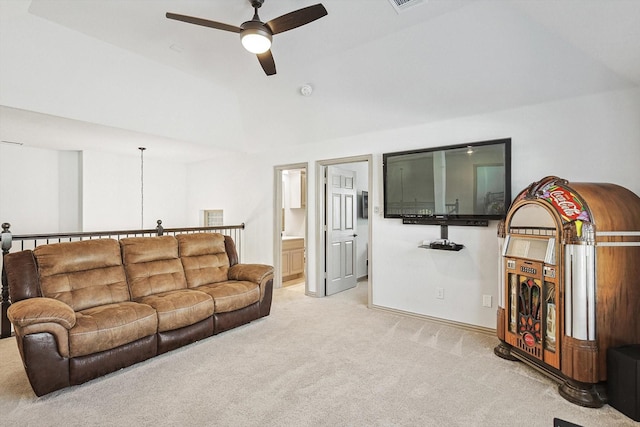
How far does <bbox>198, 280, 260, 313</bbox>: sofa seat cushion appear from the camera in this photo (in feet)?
11.2

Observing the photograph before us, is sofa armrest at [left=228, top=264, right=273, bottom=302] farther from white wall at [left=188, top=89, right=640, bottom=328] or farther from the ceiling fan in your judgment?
the ceiling fan

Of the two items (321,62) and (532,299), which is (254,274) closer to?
(321,62)

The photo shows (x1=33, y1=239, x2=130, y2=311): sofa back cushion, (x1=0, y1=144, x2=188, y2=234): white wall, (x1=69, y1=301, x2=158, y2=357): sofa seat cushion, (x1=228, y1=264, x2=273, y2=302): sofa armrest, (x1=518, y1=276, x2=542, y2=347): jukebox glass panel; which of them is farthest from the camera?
(x1=0, y1=144, x2=188, y2=234): white wall

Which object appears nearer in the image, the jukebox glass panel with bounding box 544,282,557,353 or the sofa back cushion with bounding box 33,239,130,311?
the jukebox glass panel with bounding box 544,282,557,353

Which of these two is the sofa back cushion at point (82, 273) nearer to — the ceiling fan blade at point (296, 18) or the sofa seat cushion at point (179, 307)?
the sofa seat cushion at point (179, 307)

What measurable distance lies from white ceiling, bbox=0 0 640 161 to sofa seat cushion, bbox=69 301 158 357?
7.47ft

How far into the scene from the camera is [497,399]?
228cm

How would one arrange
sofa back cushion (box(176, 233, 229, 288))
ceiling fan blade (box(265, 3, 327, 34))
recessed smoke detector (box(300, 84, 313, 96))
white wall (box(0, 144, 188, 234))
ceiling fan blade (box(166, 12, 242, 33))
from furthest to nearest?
white wall (box(0, 144, 188, 234)) → recessed smoke detector (box(300, 84, 313, 96)) → sofa back cushion (box(176, 233, 229, 288)) → ceiling fan blade (box(166, 12, 242, 33)) → ceiling fan blade (box(265, 3, 327, 34))

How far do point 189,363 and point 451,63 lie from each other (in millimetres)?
3774

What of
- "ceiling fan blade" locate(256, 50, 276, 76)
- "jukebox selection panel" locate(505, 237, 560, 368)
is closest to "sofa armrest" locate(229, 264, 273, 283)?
"ceiling fan blade" locate(256, 50, 276, 76)

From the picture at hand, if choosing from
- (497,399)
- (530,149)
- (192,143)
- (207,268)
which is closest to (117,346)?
(207,268)

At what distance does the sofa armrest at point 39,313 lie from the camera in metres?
2.23

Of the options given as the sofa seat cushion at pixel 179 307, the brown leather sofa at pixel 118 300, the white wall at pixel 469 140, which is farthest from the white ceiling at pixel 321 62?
the sofa seat cushion at pixel 179 307

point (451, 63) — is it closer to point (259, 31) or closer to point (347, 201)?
point (259, 31)
